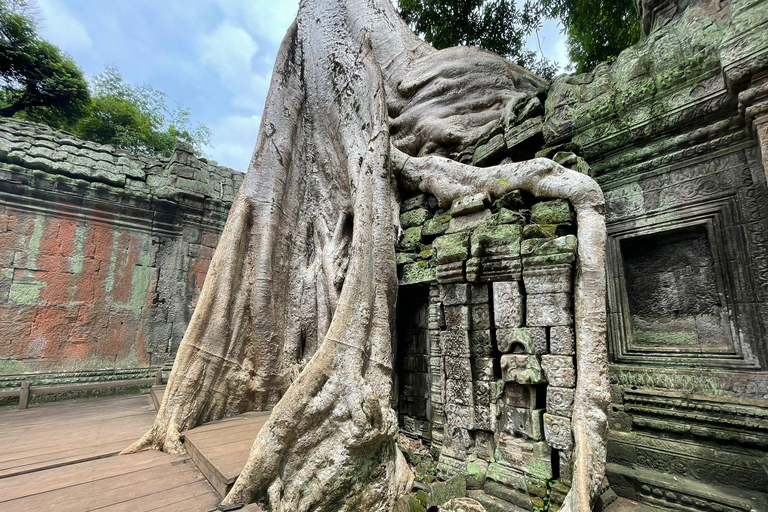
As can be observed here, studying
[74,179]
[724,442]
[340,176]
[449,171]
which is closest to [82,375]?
[74,179]

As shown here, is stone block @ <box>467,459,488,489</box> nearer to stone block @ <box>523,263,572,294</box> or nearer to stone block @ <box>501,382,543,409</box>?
stone block @ <box>501,382,543,409</box>

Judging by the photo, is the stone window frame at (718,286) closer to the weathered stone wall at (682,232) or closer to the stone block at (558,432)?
the weathered stone wall at (682,232)

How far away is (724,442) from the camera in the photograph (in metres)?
2.03

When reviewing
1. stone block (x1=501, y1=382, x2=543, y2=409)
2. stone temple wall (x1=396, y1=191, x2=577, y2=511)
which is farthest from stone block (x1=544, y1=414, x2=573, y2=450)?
stone block (x1=501, y1=382, x2=543, y2=409)

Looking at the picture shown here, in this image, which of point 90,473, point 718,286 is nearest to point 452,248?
point 718,286

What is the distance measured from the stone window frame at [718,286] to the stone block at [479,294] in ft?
3.58

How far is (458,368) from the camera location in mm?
2338

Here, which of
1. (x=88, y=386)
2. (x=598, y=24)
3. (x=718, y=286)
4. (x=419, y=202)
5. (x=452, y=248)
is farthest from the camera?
(x=598, y=24)

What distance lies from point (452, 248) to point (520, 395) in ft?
3.40

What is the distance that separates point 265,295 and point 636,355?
9.82 ft

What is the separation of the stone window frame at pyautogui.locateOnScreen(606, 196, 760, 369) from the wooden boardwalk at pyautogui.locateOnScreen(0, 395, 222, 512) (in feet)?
9.42

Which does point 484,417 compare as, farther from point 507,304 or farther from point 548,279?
point 548,279

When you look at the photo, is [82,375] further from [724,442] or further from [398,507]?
[724,442]

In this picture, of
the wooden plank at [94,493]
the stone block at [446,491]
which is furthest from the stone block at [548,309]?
the wooden plank at [94,493]
